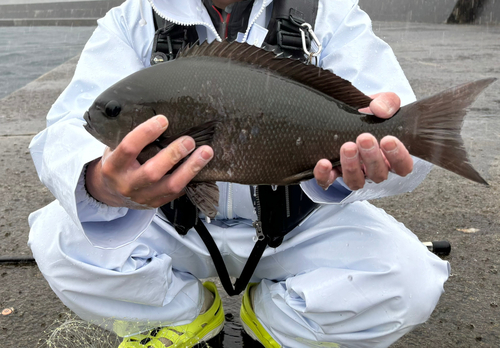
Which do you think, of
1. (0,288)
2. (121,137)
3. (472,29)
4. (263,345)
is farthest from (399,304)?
(472,29)

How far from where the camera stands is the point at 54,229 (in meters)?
2.11

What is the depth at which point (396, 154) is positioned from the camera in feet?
5.15

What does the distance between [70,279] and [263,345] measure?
83 cm

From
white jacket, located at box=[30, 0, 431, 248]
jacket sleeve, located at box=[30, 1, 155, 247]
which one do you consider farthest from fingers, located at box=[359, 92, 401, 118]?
jacket sleeve, located at box=[30, 1, 155, 247]

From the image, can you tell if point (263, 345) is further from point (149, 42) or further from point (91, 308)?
point (149, 42)

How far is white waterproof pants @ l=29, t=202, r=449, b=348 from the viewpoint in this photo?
1.99 m

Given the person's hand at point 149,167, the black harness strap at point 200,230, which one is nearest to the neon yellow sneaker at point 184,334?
the black harness strap at point 200,230

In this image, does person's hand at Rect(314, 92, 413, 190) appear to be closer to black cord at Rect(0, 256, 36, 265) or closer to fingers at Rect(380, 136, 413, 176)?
fingers at Rect(380, 136, 413, 176)

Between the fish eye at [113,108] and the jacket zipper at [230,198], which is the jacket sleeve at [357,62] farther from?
the fish eye at [113,108]

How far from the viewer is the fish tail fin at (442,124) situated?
60.1 inches

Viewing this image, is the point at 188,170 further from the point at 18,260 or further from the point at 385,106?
the point at 18,260

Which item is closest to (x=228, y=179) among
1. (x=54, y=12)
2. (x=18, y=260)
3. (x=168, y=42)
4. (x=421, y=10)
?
(x=168, y=42)

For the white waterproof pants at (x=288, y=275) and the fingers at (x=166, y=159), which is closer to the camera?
the fingers at (x=166, y=159)

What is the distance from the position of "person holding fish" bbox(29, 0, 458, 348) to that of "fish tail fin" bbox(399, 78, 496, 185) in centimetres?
5
